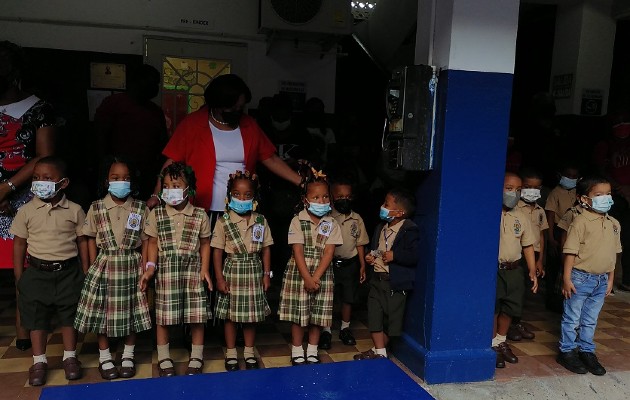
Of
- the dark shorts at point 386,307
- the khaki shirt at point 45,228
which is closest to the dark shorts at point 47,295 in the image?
the khaki shirt at point 45,228

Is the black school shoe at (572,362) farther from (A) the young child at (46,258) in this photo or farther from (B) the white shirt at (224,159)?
(A) the young child at (46,258)

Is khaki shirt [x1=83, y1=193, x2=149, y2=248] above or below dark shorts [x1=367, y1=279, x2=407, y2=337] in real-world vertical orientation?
above

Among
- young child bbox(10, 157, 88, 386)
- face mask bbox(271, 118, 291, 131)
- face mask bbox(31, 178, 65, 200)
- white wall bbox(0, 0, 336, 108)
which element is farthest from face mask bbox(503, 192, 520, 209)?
white wall bbox(0, 0, 336, 108)

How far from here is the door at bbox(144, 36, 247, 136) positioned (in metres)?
6.35

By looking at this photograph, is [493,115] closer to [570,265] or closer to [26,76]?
[570,265]

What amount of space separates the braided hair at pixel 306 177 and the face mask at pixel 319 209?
13cm

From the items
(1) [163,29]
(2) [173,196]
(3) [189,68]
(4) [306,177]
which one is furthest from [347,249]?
(1) [163,29]

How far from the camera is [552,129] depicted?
562 cm

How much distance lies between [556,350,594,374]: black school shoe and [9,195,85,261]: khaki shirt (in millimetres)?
3271

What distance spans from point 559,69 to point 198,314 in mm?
5642

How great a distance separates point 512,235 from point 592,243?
0.49 metres

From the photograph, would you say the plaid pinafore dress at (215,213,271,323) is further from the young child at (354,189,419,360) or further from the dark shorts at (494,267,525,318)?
the dark shorts at (494,267,525,318)

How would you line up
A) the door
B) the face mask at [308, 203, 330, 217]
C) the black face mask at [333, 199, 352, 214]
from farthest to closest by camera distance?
the door < the black face mask at [333, 199, 352, 214] < the face mask at [308, 203, 330, 217]

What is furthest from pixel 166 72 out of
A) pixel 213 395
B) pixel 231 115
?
pixel 213 395
